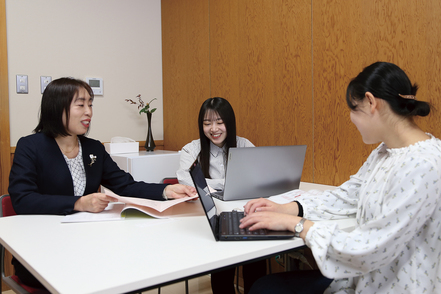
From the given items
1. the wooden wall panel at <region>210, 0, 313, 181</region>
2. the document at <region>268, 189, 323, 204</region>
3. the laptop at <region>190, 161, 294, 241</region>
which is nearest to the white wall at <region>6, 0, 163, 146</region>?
the wooden wall panel at <region>210, 0, 313, 181</region>

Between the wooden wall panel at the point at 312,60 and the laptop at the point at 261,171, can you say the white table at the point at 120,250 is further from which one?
the wooden wall panel at the point at 312,60

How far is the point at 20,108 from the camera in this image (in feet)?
9.80

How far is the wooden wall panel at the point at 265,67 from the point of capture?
7.86 feet

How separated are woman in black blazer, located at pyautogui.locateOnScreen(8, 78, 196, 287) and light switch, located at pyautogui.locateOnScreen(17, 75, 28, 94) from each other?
1.41m

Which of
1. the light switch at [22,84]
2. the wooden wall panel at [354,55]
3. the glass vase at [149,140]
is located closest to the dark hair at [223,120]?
the wooden wall panel at [354,55]

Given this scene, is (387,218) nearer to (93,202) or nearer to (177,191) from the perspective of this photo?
(177,191)

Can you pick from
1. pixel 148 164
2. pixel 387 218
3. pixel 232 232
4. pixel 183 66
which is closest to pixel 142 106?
pixel 183 66

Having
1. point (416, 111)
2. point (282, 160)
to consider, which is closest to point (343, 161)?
point (282, 160)

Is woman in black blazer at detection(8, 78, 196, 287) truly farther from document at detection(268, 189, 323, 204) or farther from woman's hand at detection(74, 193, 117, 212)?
document at detection(268, 189, 323, 204)

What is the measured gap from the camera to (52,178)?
171 cm

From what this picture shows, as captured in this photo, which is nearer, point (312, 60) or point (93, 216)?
point (93, 216)

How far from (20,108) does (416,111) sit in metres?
2.94

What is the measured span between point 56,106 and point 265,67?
1489 millimetres

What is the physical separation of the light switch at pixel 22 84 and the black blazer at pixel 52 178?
145 centimetres
